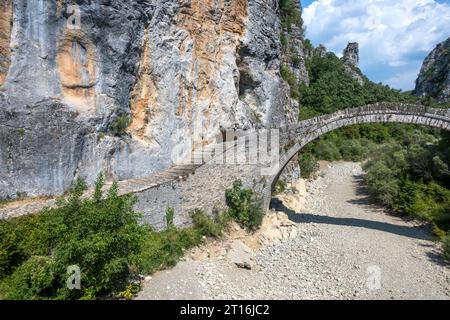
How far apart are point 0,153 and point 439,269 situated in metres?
10.7

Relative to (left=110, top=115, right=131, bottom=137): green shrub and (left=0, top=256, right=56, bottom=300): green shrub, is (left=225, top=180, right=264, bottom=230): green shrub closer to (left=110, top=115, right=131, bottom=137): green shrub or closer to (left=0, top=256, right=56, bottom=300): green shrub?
(left=110, top=115, right=131, bottom=137): green shrub

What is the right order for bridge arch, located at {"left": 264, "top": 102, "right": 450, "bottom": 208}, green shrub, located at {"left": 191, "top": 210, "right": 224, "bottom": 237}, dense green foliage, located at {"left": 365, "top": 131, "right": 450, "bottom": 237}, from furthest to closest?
dense green foliage, located at {"left": 365, "top": 131, "right": 450, "bottom": 237}
bridge arch, located at {"left": 264, "top": 102, "right": 450, "bottom": 208}
green shrub, located at {"left": 191, "top": 210, "right": 224, "bottom": 237}

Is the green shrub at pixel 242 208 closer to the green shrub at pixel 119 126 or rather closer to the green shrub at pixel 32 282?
the green shrub at pixel 119 126

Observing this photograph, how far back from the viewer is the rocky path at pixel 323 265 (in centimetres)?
697

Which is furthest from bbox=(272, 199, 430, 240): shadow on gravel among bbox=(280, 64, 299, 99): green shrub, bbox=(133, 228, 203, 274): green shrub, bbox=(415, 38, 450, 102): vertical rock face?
bbox=(415, 38, 450, 102): vertical rock face

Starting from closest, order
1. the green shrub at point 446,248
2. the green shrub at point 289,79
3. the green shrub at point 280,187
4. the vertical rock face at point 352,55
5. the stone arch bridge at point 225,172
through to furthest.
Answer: the stone arch bridge at point 225,172 → the green shrub at point 446,248 → the green shrub at point 280,187 → the green shrub at point 289,79 → the vertical rock face at point 352,55

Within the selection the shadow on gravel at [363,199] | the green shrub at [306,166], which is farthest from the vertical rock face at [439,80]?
the shadow on gravel at [363,199]

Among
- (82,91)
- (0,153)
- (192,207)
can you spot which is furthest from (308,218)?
(0,153)

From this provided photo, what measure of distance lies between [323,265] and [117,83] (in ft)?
24.6

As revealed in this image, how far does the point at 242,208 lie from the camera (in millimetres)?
10508

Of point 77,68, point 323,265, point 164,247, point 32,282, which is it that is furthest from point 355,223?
point 77,68

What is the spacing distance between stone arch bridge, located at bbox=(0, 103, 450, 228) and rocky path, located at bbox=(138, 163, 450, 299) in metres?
1.33

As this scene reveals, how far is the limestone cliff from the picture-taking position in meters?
7.57

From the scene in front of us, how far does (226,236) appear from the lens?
9602mm
